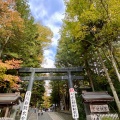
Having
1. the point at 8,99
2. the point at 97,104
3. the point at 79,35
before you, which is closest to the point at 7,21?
the point at 79,35

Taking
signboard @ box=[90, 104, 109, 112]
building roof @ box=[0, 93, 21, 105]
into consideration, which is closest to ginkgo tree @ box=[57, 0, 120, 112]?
signboard @ box=[90, 104, 109, 112]

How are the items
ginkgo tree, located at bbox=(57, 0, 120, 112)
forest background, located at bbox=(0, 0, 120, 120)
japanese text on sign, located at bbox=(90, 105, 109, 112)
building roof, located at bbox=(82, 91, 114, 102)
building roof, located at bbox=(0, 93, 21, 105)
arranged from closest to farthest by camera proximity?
ginkgo tree, located at bbox=(57, 0, 120, 112) → forest background, located at bbox=(0, 0, 120, 120) → building roof, located at bbox=(0, 93, 21, 105) → building roof, located at bbox=(82, 91, 114, 102) → japanese text on sign, located at bbox=(90, 105, 109, 112)

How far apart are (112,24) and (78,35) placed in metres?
2.78

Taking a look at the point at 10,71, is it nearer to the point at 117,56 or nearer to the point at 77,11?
the point at 77,11

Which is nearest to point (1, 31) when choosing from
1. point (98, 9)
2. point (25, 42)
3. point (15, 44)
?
point (15, 44)

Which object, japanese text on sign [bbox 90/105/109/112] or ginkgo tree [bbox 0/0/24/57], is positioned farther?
japanese text on sign [bbox 90/105/109/112]

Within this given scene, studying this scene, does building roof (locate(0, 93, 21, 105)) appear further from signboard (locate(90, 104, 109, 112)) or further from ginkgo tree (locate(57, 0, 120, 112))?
ginkgo tree (locate(57, 0, 120, 112))

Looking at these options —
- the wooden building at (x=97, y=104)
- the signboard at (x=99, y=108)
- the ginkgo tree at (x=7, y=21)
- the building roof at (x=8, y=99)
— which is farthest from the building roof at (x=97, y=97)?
the ginkgo tree at (x=7, y=21)

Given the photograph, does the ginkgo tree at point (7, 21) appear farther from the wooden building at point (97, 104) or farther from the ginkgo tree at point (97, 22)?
the wooden building at point (97, 104)

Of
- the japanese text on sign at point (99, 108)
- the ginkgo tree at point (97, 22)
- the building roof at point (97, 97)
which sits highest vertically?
the ginkgo tree at point (97, 22)

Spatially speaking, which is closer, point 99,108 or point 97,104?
point 99,108

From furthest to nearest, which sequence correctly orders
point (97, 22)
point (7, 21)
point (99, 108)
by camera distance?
point (99, 108) → point (7, 21) → point (97, 22)

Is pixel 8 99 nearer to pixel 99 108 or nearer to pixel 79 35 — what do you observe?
pixel 99 108

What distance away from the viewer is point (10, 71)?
15.3m
